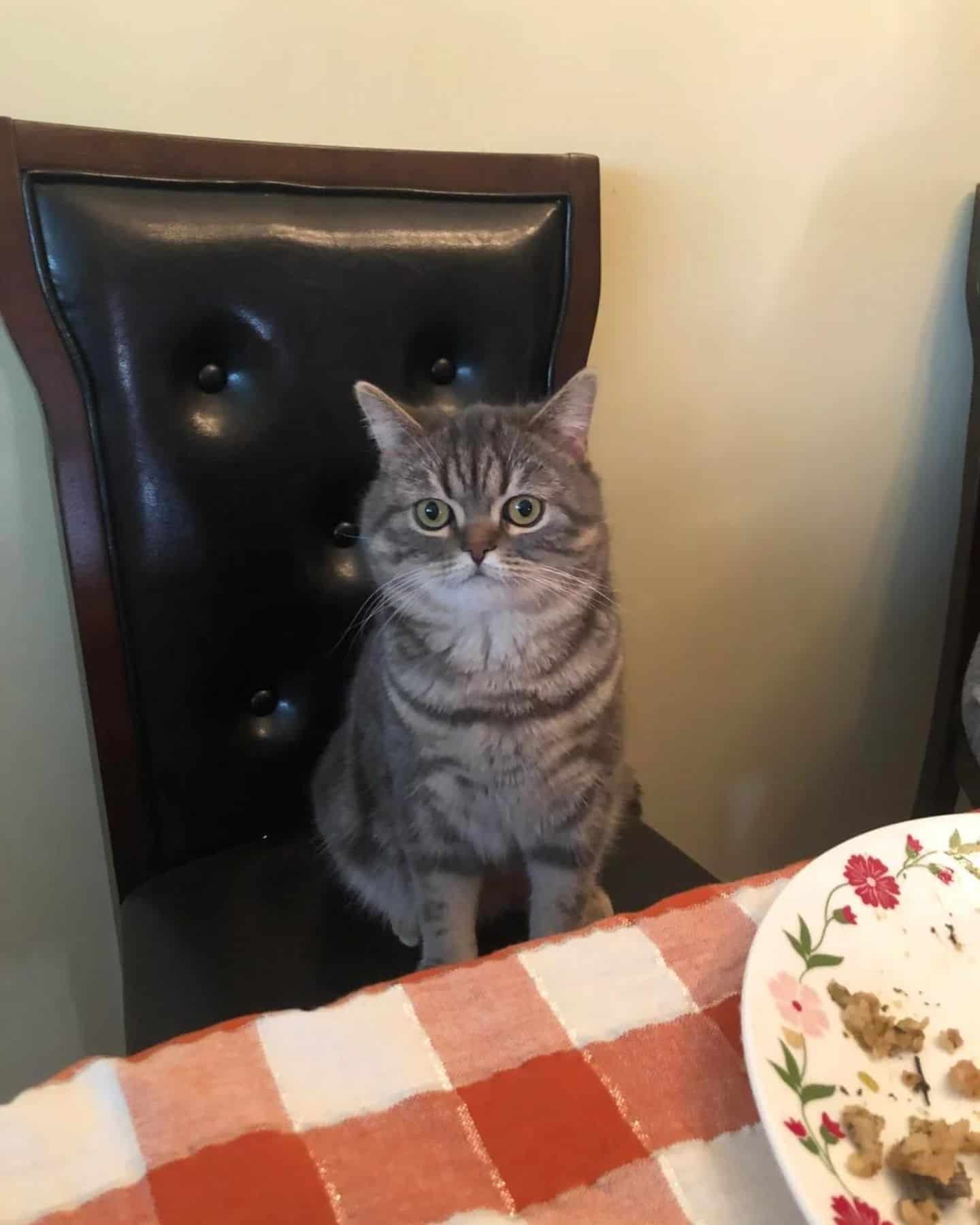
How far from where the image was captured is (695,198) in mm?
1066

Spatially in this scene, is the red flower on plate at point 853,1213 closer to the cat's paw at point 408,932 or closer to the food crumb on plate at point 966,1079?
the food crumb on plate at point 966,1079

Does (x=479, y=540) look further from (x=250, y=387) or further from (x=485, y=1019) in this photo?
(x=485, y=1019)

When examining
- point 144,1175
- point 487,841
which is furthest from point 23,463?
point 144,1175

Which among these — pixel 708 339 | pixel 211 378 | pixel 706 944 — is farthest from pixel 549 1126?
pixel 708 339

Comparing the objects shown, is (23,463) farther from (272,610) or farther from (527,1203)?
(527,1203)

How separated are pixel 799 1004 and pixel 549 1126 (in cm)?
14

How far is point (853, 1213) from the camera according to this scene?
383mm

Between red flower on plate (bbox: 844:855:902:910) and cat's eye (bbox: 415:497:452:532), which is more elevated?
cat's eye (bbox: 415:497:452:532)

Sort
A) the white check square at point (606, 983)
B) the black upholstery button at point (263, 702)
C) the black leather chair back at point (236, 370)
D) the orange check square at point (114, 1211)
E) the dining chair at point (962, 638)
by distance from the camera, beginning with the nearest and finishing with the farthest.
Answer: the orange check square at point (114, 1211), the white check square at point (606, 983), the black leather chair back at point (236, 370), the black upholstery button at point (263, 702), the dining chair at point (962, 638)

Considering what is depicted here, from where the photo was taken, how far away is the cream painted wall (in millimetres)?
879

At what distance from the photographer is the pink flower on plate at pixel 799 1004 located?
0.46 m

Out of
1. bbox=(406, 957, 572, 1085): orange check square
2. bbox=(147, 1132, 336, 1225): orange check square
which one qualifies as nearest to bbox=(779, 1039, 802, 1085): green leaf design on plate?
bbox=(406, 957, 572, 1085): orange check square

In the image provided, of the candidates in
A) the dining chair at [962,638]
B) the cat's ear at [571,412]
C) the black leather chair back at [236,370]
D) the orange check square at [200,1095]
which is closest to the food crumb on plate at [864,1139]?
the orange check square at [200,1095]

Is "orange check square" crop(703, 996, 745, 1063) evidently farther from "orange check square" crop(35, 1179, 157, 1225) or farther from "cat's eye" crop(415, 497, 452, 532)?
"cat's eye" crop(415, 497, 452, 532)
